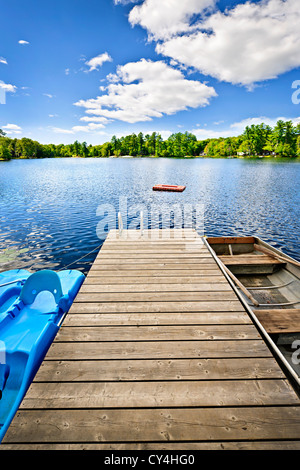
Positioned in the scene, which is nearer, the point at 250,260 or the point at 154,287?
the point at 154,287

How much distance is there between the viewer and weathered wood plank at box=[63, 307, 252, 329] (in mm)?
3031

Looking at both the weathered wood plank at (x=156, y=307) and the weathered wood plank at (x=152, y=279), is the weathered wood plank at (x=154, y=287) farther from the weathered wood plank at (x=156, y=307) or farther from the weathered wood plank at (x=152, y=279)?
the weathered wood plank at (x=156, y=307)

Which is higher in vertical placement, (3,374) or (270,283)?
(3,374)

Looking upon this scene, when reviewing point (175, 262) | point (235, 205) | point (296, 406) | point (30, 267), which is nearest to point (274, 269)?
point (175, 262)

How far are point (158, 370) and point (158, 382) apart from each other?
14 centimetres

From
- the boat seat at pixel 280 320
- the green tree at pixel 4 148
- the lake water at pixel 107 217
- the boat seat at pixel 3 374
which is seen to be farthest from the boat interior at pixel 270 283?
the green tree at pixel 4 148

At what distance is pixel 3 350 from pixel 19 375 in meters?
0.42

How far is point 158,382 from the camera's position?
2170 mm

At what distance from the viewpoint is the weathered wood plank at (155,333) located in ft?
9.05

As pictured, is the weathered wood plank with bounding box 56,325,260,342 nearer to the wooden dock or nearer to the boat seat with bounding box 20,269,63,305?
the wooden dock

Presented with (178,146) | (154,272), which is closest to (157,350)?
(154,272)

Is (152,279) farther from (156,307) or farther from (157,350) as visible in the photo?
(157,350)

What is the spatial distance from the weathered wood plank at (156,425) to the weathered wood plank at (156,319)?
115 centimetres

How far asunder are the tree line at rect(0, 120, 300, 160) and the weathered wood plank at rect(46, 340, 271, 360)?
118m
